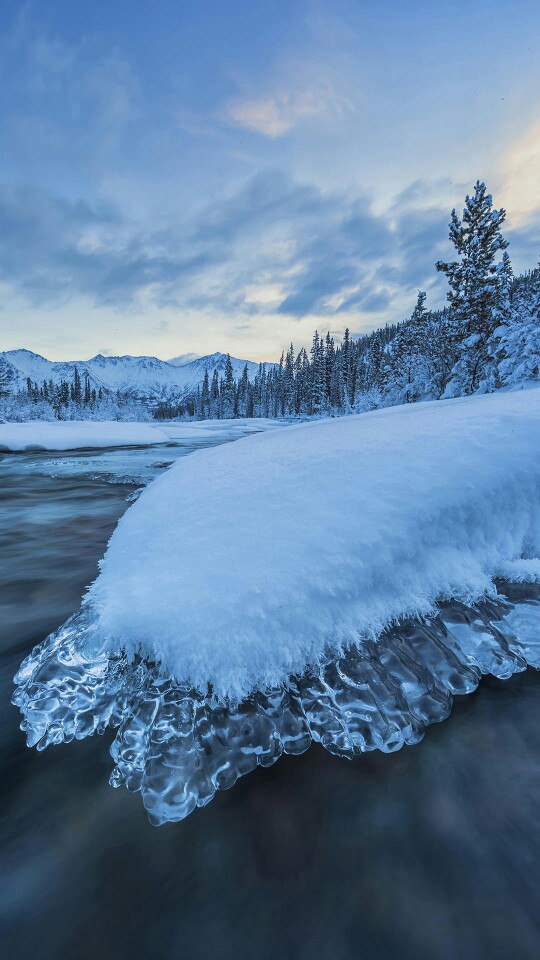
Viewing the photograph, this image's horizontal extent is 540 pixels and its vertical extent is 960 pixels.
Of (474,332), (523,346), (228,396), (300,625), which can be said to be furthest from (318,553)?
(228,396)

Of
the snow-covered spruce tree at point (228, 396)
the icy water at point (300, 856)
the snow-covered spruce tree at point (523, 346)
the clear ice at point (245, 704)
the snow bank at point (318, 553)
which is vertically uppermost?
the snow-covered spruce tree at point (228, 396)

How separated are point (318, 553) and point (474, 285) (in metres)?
19.4

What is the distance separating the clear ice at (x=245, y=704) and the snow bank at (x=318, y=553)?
3.2 inches

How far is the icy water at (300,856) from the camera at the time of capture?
819mm

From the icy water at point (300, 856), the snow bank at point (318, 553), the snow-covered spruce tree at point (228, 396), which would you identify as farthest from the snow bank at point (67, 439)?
the snow-covered spruce tree at point (228, 396)

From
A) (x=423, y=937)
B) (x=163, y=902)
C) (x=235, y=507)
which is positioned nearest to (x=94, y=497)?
(x=235, y=507)

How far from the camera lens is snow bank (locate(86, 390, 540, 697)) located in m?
1.25

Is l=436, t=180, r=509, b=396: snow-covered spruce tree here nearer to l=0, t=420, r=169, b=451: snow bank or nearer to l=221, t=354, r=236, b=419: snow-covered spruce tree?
l=0, t=420, r=169, b=451: snow bank

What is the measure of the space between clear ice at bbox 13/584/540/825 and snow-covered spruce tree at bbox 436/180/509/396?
54.6 ft

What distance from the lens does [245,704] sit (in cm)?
119

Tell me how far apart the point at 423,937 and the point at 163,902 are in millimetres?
589

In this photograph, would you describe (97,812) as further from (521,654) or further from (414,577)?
(521,654)

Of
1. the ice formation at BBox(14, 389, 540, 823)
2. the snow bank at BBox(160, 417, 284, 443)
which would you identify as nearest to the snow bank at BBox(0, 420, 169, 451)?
the snow bank at BBox(160, 417, 284, 443)

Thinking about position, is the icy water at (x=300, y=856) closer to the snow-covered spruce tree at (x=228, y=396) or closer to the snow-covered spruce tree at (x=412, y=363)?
the snow-covered spruce tree at (x=412, y=363)
